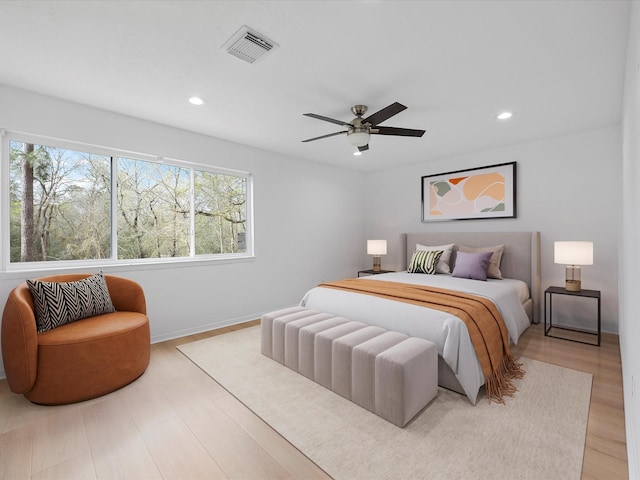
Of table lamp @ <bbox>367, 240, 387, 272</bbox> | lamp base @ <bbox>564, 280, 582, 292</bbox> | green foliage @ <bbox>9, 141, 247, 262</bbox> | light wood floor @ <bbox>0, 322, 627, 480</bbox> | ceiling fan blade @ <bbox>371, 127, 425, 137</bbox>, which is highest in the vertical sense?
ceiling fan blade @ <bbox>371, 127, 425, 137</bbox>

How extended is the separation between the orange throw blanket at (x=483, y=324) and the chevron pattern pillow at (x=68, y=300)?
2.29 metres

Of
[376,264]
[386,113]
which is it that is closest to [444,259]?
[376,264]

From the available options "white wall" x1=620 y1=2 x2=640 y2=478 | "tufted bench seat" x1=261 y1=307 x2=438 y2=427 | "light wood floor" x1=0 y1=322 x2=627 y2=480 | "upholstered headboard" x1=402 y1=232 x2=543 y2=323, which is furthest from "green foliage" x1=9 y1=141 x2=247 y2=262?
"white wall" x1=620 y1=2 x2=640 y2=478

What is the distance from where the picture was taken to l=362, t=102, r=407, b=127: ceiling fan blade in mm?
2276

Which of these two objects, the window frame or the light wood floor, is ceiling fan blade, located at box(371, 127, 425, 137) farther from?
the light wood floor

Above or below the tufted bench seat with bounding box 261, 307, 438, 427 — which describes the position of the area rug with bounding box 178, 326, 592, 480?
below

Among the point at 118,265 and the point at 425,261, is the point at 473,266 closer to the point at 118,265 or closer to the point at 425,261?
the point at 425,261

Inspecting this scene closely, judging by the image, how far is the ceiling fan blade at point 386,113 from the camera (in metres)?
2.28

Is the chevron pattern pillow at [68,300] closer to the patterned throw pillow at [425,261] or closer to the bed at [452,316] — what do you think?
the bed at [452,316]

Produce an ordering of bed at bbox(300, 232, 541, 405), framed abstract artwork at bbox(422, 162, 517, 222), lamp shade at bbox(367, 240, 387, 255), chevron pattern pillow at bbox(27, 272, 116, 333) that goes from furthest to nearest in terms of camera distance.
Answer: lamp shade at bbox(367, 240, 387, 255)
framed abstract artwork at bbox(422, 162, 517, 222)
chevron pattern pillow at bbox(27, 272, 116, 333)
bed at bbox(300, 232, 541, 405)

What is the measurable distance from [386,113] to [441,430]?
7.49 ft

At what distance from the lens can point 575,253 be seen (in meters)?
3.21

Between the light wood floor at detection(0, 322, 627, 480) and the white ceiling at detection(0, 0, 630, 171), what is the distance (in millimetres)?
2424

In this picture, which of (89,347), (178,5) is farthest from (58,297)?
(178,5)
